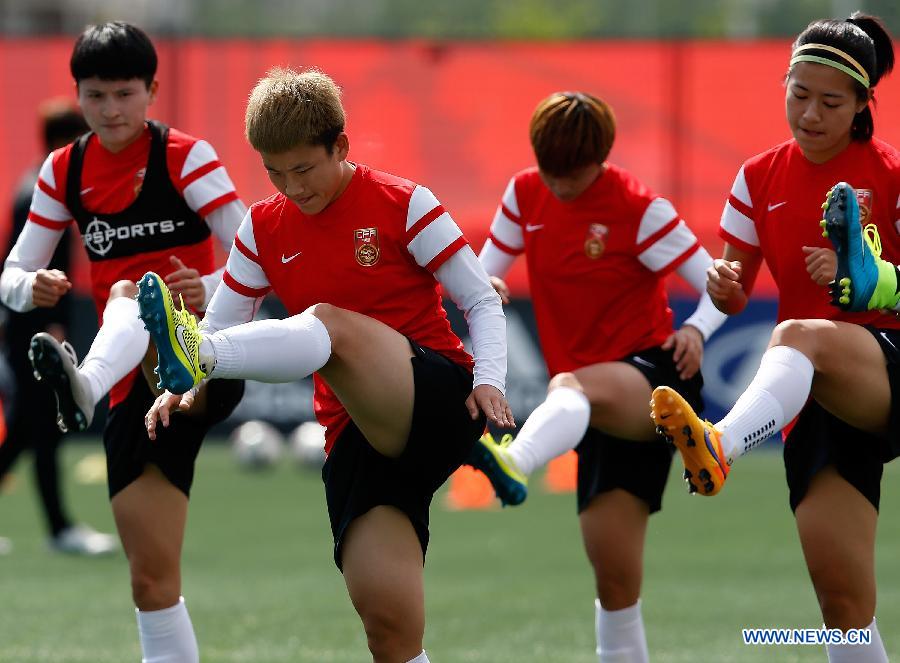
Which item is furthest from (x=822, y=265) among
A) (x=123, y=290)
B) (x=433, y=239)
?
(x=123, y=290)

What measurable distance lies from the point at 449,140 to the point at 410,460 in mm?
11009

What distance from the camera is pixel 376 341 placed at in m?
4.14

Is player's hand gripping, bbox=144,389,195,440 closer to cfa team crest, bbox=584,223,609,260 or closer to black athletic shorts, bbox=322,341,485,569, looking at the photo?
black athletic shorts, bbox=322,341,485,569

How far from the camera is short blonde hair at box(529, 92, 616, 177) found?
17.5 feet

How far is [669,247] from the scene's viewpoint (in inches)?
215

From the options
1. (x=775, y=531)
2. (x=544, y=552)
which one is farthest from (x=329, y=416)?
(x=775, y=531)

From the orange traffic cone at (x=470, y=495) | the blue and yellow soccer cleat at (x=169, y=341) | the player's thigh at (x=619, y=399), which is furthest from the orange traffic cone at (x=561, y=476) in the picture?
the blue and yellow soccer cleat at (x=169, y=341)

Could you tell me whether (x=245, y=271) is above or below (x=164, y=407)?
above

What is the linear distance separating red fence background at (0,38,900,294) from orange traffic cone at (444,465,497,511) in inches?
136

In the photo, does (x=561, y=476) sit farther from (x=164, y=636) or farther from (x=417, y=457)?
(x=417, y=457)

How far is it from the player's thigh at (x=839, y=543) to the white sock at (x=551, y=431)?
2.81ft

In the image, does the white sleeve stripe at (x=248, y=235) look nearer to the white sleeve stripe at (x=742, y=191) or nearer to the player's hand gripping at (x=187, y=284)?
the player's hand gripping at (x=187, y=284)

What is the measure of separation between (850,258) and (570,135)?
149cm

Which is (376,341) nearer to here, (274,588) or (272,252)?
(272,252)
